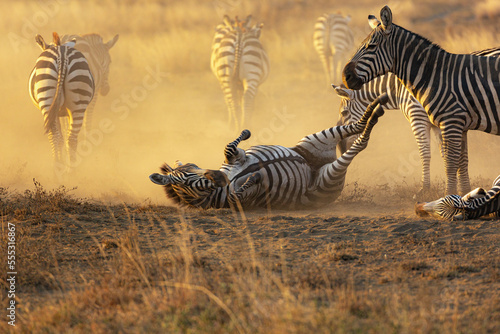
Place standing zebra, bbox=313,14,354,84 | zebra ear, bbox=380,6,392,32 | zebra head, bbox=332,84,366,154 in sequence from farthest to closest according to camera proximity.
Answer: standing zebra, bbox=313,14,354,84, zebra head, bbox=332,84,366,154, zebra ear, bbox=380,6,392,32

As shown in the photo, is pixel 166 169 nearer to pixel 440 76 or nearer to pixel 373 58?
pixel 373 58

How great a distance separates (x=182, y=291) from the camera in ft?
12.0

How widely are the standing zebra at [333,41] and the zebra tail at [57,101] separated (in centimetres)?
1019

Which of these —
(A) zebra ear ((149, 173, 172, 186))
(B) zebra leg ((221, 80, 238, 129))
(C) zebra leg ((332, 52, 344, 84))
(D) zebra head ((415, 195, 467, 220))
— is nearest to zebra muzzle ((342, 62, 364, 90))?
(D) zebra head ((415, 195, 467, 220))

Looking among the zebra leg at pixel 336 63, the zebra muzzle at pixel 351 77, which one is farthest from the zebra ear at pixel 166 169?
the zebra leg at pixel 336 63

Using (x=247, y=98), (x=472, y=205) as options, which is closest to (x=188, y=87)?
(x=247, y=98)

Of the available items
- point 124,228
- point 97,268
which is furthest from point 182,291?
point 124,228

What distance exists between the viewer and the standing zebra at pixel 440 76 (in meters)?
6.75

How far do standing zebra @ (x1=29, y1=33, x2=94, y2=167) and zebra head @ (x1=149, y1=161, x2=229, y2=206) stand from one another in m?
4.40

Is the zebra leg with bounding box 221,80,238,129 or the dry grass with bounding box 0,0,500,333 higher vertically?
the zebra leg with bounding box 221,80,238,129

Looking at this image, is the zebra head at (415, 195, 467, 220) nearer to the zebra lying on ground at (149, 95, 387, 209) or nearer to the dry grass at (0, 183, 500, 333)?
the dry grass at (0, 183, 500, 333)

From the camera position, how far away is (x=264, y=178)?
732 centimetres

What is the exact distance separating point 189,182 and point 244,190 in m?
0.68

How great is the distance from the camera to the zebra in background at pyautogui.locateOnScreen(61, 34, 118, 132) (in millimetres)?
15209
